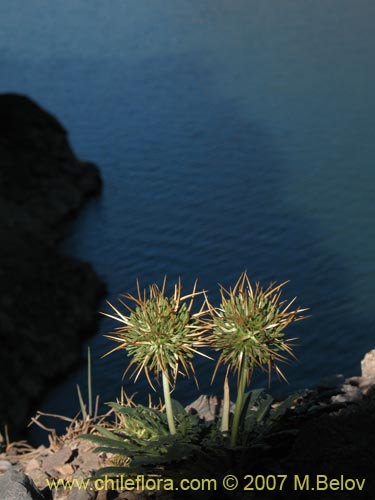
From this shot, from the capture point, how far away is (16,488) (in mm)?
5781

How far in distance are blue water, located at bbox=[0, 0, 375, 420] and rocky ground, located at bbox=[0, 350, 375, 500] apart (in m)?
7.00

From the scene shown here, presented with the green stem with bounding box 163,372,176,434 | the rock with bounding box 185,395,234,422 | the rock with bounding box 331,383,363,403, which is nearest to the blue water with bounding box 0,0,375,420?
the rock with bounding box 185,395,234,422

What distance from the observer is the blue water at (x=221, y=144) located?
1873 centimetres

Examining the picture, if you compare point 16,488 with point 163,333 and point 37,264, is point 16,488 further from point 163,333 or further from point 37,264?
point 37,264

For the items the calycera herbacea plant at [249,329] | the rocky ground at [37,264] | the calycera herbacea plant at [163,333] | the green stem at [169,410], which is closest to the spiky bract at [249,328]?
the calycera herbacea plant at [249,329]

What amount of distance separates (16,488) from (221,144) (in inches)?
857

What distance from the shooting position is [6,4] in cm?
4403

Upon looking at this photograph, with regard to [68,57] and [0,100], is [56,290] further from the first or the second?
[68,57]

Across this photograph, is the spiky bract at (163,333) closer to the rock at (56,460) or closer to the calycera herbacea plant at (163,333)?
the calycera herbacea plant at (163,333)

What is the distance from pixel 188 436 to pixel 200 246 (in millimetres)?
15772

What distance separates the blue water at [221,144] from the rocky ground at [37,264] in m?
0.48

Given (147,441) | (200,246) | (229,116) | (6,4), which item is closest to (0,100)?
(229,116)

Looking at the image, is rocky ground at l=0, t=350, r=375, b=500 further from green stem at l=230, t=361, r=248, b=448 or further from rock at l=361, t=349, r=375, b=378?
rock at l=361, t=349, r=375, b=378

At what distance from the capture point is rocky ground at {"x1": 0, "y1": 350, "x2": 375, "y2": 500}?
5.36 m
